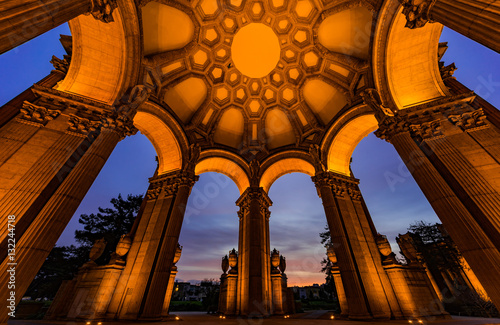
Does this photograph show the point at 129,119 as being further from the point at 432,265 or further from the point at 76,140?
the point at 432,265

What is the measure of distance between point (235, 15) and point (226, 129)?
308 inches

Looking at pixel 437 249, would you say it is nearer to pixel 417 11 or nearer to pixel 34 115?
pixel 417 11

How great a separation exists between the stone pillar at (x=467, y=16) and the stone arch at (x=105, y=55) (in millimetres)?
10232

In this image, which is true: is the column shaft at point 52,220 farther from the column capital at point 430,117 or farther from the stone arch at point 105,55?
the column capital at point 430,117

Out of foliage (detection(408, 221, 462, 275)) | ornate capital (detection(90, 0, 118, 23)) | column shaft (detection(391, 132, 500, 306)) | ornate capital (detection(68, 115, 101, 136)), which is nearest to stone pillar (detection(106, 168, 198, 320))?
ornate capital (detection(68, 115, 101, 136))

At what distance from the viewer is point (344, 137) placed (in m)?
14.3

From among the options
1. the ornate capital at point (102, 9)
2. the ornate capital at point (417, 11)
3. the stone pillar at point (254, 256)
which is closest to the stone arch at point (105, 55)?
the ornate capital at point (102, 9)

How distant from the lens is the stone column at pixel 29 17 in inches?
162

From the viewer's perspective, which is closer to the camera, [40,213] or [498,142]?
[40,213]

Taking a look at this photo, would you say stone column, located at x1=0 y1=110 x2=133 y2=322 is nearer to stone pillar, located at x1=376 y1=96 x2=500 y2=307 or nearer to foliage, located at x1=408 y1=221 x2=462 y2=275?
stone pillar, located at x1=376 y1=96 x2=500 y2=307

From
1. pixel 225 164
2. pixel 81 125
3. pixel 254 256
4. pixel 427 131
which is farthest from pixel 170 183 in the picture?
pixel 427 131

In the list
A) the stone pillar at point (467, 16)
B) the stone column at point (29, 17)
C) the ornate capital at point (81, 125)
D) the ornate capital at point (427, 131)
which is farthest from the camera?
the ornate capital at point (427, 131)

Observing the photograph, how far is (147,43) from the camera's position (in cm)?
1170

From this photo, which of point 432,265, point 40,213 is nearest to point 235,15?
point 40,213
